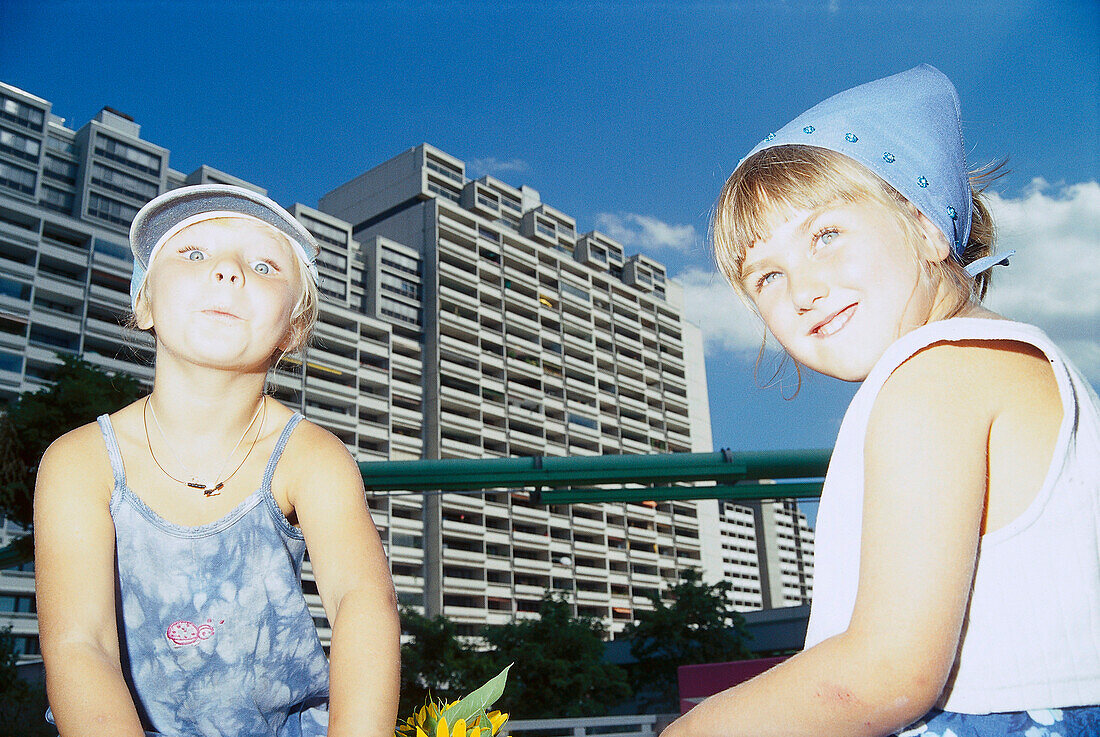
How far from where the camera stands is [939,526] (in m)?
0.71

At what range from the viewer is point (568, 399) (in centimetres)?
6750

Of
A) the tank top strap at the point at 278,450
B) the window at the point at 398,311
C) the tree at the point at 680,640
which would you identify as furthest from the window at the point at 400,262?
the tank top strap at the point at 278,450

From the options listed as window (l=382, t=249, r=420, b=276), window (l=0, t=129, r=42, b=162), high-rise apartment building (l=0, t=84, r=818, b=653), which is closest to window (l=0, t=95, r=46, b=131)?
high-rise apartment building (l=0, t=84, r=818, b=653)

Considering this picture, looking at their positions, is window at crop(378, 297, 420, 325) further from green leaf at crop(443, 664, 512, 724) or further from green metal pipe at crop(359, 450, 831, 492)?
green leaf at crop(443, 664, 512, 724)

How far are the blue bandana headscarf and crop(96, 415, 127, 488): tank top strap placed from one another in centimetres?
111

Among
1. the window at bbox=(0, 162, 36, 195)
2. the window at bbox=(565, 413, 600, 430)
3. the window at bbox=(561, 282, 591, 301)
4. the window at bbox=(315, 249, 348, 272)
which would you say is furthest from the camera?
the window at bbox=(561, 282, 591, 301)

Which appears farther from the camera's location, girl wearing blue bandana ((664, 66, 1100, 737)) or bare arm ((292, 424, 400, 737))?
bare arm ((292, 424, 400, 737))

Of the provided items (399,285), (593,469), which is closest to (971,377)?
(593,469)

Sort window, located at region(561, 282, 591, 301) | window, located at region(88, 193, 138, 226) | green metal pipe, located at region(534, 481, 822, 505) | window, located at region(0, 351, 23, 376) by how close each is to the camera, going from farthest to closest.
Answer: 1. window, located at region(561, 282, 591, 301)
2. window, located at region(88, 193, 138, 226)
3. window, located at region(0, 351, 23, 376)
4. green metal pipe, located at region(534, 481, 822, 505)

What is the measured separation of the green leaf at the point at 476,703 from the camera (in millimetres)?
1225

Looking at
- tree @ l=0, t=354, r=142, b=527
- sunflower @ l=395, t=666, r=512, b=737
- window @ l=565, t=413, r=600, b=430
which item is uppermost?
window @ l=565, t=413, r=600, b=430

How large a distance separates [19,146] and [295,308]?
53.8 metres

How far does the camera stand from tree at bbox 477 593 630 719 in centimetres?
2453

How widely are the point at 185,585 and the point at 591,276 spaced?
235 ft
